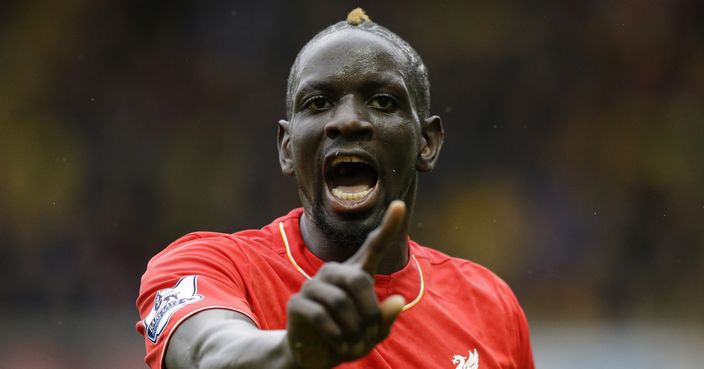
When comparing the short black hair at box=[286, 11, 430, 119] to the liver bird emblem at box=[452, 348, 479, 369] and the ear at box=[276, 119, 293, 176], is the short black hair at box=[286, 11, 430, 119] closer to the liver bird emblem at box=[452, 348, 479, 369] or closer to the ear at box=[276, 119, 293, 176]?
the ear at box=[276, 119, 293, 176]

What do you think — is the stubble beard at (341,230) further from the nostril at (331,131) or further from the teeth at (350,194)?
the nostril at (331,131)

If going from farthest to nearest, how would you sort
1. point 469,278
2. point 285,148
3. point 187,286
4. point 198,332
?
point 469,278 < point 285,148 < point 187,286 < point 198,332

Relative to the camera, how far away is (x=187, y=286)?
307 centimetres

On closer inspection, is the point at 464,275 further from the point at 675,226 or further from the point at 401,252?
the point at 675,226

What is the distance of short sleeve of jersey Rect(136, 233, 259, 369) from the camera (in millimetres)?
2949

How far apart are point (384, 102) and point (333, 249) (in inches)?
21.0

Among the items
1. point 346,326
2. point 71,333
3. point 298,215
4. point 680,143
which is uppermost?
point 346,326

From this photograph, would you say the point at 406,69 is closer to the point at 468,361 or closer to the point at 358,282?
the point at 468,361

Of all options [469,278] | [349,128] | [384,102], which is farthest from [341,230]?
[469,278]

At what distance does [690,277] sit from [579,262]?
0.97 metres

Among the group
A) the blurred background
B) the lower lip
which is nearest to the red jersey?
the lower lip

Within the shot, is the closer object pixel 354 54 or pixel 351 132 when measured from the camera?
pixel 351 132

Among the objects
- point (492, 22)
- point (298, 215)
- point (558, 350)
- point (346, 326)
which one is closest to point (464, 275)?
point (298, 215)

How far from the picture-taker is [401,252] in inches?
154
